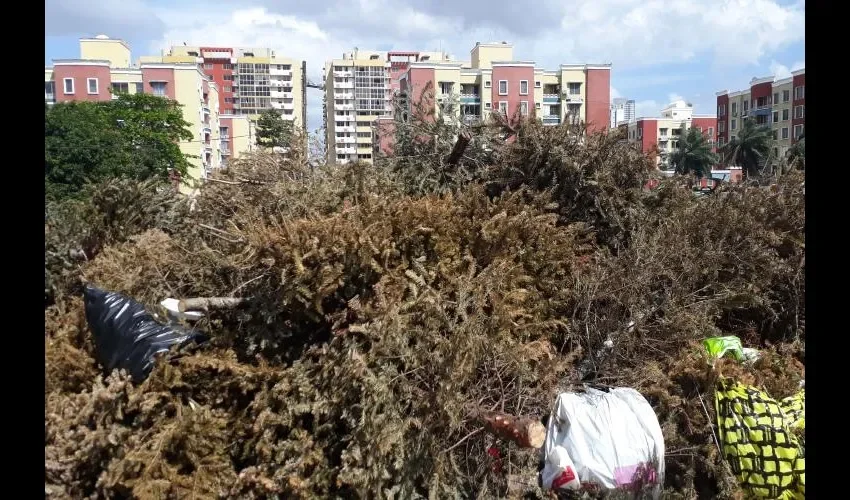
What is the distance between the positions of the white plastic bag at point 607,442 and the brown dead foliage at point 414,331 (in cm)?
16

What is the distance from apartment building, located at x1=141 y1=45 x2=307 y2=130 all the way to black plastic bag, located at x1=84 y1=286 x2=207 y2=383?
8420 cm

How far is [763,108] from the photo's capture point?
59562 millimetres

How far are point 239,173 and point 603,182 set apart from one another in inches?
123

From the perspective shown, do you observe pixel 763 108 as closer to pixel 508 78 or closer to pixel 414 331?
pixel 508 78

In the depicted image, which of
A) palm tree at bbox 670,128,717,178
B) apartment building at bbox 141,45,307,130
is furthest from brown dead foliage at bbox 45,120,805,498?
apartment building at bbox 141,45,307,130

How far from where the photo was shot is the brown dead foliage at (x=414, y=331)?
2727 millimetres

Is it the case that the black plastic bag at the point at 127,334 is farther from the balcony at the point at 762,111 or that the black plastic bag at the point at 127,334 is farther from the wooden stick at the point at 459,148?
the balcony at the point at 762,111

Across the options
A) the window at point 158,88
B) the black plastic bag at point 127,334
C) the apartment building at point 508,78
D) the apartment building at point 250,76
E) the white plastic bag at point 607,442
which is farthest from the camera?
the apartment building at point 250,76

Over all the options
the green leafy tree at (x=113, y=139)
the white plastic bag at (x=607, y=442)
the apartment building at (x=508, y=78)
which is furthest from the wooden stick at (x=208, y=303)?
the apartment building at (x=508, y=78)

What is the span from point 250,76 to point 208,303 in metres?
91.6

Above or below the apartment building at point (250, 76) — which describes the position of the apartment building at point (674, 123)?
below

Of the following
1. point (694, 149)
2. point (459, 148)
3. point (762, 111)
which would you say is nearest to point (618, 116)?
point (459, 148)

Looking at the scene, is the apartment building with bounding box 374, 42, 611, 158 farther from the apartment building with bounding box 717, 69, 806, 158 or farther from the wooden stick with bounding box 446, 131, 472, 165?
the wooden stick with bounding box 446, 131, 472, 165
